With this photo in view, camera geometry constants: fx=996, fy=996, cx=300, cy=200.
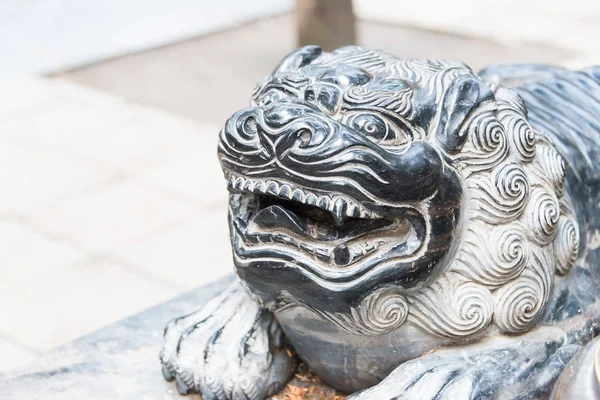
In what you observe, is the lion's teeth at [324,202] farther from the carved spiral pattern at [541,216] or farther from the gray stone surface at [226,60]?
the gray stone surface at [226,60]

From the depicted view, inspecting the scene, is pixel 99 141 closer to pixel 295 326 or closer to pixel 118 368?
pixel 118 368

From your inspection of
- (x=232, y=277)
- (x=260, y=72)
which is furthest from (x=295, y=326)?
(x=260, y=72)

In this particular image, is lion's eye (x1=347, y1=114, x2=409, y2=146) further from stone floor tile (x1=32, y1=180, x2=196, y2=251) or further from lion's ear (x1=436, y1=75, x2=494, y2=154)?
stone floor tile (x1=32, y1=180, x2=196, y2=251)

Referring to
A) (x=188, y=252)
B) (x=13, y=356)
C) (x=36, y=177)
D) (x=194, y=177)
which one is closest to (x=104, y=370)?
(x=13, y=356)

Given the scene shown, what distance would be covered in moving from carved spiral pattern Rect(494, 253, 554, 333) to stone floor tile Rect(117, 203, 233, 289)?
191 cm

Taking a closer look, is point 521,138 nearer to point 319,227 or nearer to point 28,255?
point 319,227

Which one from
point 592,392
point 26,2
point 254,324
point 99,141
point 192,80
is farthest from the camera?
point 26,2

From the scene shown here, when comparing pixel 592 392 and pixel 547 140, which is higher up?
pixel 547 140

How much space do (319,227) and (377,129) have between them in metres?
0.17

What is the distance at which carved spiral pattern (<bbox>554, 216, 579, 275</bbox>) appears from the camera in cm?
156

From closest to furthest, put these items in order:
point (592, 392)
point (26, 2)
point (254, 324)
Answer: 1. point (592, 392)
2. point (254, 324)
3. point (26, 2)

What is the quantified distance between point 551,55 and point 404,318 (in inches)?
168

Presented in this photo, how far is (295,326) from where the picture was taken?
160 centimetres

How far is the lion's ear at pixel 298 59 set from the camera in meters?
1.61
